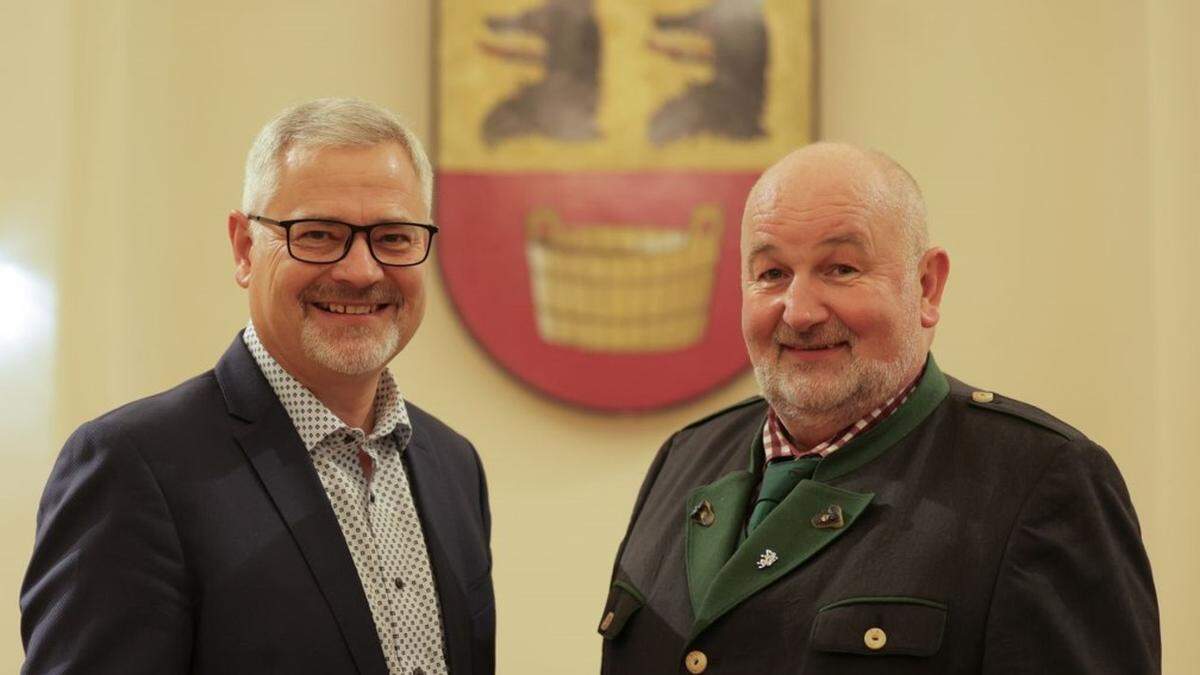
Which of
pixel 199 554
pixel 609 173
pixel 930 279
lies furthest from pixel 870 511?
pixel 609 173

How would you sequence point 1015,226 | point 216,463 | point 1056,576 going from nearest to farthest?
point 1056,576
point 216,463
point 1015,226

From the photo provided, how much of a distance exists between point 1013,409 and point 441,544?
92cm

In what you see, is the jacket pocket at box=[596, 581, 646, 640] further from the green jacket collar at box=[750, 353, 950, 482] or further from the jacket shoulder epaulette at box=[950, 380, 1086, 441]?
the jacket shoulder epaulette at box=[950, 380, 1086, 441]

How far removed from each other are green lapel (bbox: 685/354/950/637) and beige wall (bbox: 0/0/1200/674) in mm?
1353

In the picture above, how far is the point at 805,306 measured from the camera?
6.58ft

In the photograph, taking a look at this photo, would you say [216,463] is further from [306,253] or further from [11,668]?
[11,668]

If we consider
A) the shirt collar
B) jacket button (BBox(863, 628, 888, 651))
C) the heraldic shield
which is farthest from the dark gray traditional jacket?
the heraldic shield

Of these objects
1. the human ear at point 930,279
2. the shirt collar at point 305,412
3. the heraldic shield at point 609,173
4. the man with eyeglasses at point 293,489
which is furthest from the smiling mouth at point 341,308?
the heraldic shield at point 609,173

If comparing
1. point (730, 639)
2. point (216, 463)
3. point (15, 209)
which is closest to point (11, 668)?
point (15, 209)

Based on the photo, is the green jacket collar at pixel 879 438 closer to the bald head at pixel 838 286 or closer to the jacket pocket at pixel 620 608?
the bald head at pixel 838 286

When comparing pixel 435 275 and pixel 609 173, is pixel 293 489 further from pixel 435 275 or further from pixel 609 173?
pixel 609 173

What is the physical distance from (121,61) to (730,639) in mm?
2314

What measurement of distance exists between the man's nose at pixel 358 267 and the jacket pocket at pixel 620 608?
649 millimetres

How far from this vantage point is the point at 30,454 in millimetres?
3211
